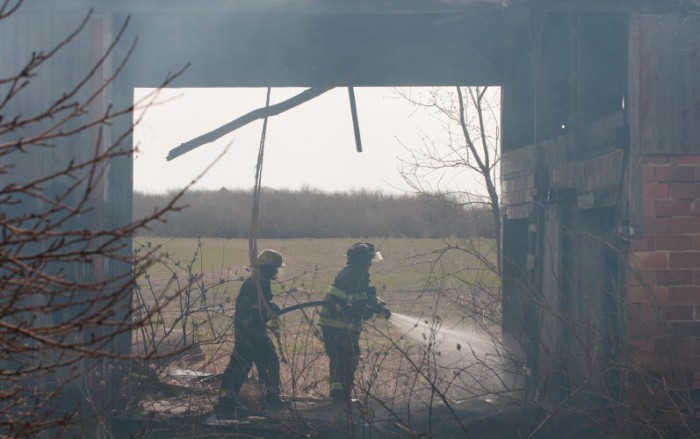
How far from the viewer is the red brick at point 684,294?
6.79 m

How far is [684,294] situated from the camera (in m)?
6.79

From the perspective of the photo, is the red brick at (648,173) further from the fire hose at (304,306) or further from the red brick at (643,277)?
the fire hose at (304,306)

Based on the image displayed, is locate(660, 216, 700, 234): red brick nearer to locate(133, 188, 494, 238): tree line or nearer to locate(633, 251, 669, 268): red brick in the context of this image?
locate(633, 251, 669, 268): red brick

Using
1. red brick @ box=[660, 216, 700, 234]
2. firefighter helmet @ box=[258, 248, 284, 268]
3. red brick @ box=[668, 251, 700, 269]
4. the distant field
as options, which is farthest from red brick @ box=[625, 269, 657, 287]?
the distant field

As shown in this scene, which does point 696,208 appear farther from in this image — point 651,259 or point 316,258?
point 316,258

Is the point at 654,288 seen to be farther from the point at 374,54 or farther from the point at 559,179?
the point at 374,54

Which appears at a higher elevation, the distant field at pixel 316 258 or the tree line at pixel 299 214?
the tree line at pixel 299 214

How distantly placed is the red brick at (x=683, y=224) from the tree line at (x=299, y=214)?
29.1m

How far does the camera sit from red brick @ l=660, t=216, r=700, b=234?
6.79 metres

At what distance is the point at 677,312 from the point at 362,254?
13.6 ft

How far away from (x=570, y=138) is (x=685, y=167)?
1.97 metres

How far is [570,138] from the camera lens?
866cm

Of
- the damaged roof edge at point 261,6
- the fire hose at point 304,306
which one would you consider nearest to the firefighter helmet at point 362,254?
the fire hose at point 304,306

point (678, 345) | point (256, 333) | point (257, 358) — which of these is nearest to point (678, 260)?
point (678, 345)
